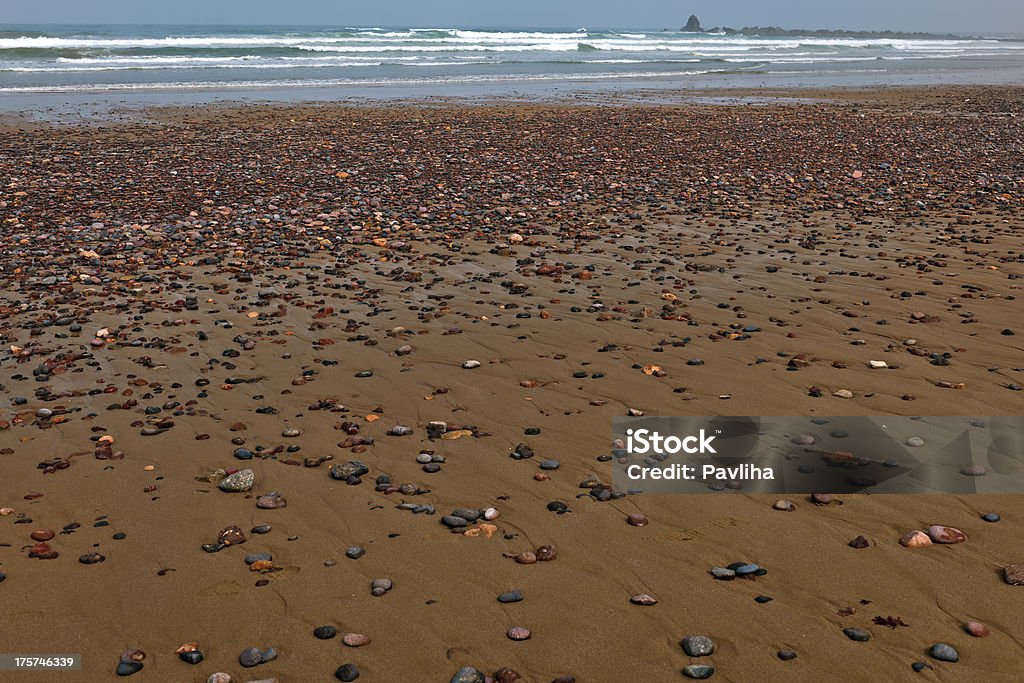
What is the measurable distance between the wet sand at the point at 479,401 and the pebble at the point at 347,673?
73 millimetres

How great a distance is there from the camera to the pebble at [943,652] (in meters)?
4.32

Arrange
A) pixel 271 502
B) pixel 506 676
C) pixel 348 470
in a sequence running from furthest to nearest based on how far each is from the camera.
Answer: pixel 348 470 < pixel 271 502 < pixel 506 676

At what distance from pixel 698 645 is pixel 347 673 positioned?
171 centimetres

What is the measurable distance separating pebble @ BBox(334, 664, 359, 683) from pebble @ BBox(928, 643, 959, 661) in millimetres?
2768

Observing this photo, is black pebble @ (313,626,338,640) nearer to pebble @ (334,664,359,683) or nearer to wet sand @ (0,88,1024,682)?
wet sand @ (0,88,1024,682)

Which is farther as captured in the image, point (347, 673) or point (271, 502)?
point (271, 502)

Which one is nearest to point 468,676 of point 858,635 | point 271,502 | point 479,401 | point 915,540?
point 858,635

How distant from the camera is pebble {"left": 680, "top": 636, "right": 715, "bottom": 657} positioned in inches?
175

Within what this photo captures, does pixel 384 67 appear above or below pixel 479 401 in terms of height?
above

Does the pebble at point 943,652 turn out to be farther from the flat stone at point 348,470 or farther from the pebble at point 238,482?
the pebble at point 238,482

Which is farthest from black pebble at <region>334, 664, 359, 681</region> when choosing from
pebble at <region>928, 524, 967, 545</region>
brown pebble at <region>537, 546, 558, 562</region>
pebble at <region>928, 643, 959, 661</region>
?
pebble at <region>928, 524, 967, 545</region>

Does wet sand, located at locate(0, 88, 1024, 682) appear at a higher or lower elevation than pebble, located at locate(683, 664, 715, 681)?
higher

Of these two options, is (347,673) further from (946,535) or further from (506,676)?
(946,535)

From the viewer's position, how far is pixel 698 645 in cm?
446
